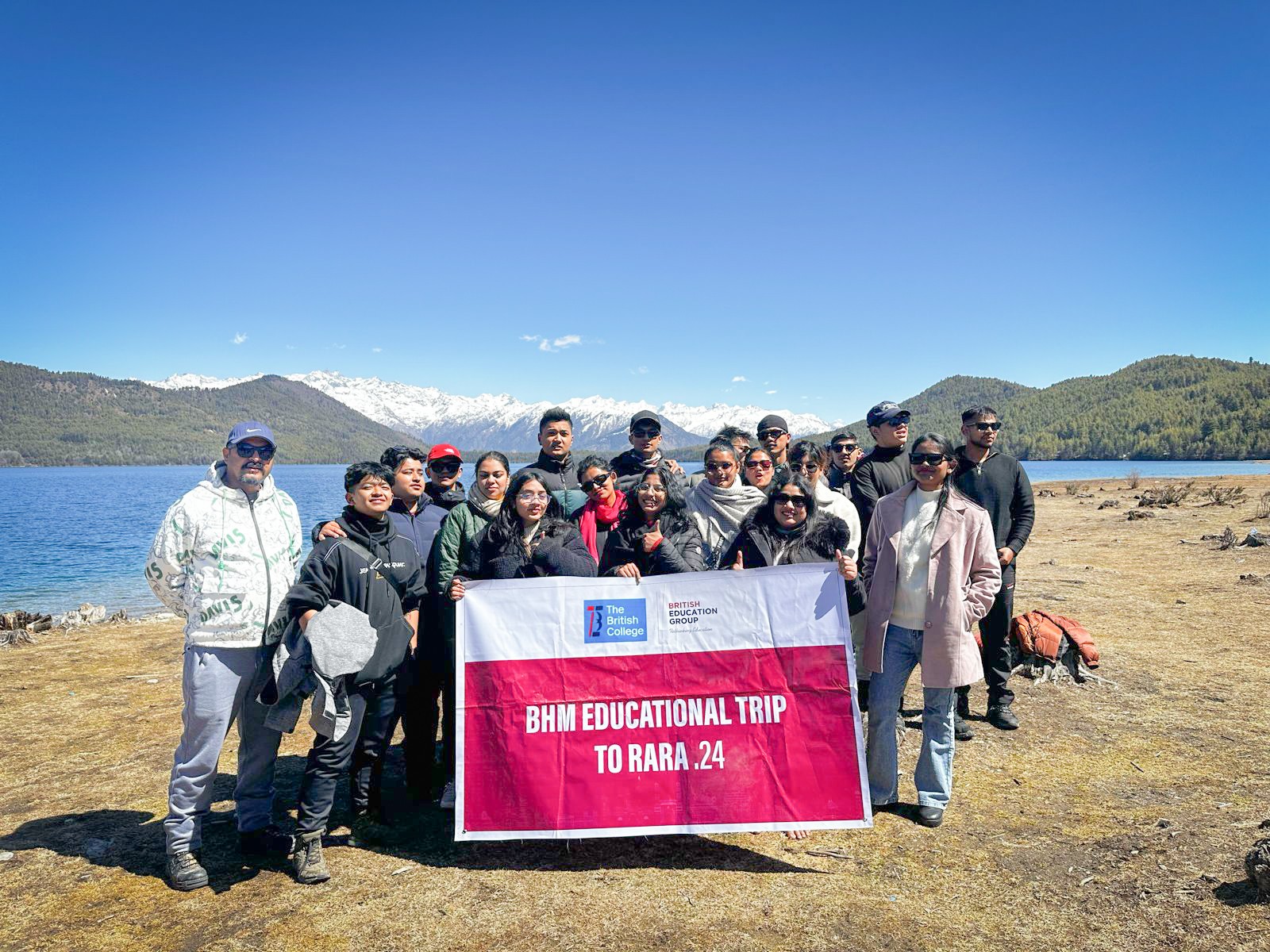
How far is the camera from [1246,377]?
144 metres

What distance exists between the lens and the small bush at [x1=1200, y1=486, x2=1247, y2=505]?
83.1 feet

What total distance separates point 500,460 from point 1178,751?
6.18 meters

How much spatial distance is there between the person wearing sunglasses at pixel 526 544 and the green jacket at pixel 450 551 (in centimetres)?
13

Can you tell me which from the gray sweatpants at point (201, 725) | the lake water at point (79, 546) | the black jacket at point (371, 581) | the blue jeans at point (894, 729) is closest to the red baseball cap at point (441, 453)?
the black jacket at point (371, 581)

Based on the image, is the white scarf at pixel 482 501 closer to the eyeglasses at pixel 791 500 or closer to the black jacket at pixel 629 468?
the black jacket at pixel 629 468

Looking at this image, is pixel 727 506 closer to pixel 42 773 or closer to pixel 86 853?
pixel 86 853

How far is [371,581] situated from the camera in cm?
431

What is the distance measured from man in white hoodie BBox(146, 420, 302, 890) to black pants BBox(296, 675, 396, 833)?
21.9 inches

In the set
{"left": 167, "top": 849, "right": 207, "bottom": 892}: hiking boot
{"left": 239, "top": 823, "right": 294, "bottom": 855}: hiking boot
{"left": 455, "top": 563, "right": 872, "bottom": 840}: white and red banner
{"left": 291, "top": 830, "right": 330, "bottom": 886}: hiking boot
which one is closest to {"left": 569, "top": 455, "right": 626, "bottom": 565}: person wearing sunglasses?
{"left": 455, "top": 563, "right": 872, "bottom": 840}: white and red banner

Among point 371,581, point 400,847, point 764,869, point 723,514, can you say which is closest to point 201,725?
point 371,581

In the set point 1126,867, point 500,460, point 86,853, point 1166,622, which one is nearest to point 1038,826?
point 1126,867

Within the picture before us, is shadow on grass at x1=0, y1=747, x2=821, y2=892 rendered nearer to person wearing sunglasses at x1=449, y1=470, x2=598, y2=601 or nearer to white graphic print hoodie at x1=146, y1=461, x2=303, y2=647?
white graphic print hoodie at x1=146, y1=461, x2=303, y2=647

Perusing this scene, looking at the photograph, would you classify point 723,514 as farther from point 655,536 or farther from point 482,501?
point 482,501

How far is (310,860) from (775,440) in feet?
16.6
